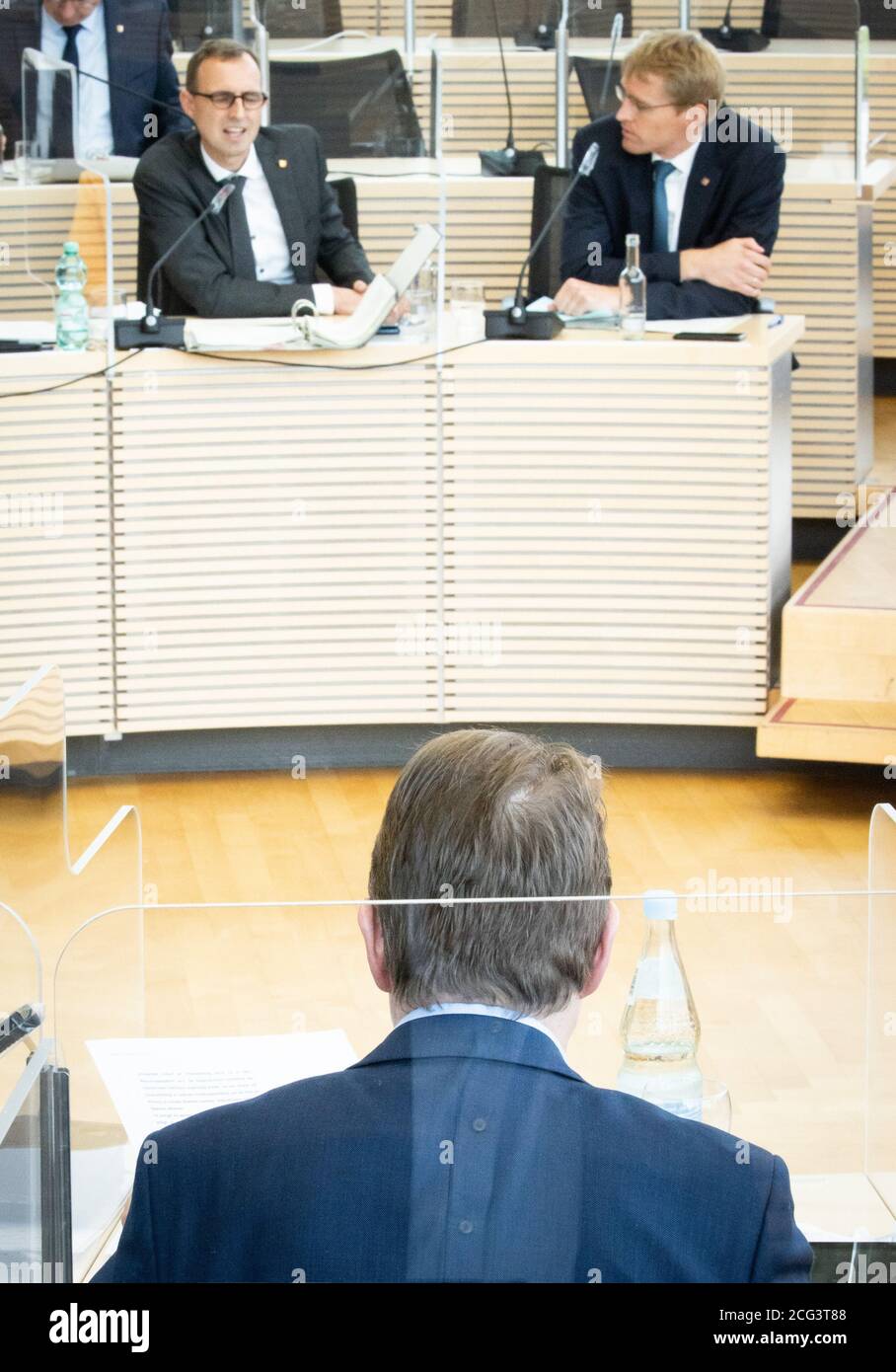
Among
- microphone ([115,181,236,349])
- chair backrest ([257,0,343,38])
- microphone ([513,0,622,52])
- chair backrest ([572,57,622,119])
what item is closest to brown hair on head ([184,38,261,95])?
microphone ([115,181,236,349])

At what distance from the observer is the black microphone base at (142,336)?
417 centimetres

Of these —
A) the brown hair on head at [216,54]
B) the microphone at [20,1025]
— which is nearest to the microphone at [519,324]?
the brown hair on head at [216,54]

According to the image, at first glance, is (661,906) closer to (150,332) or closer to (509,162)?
(150,332)

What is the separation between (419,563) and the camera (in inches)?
168

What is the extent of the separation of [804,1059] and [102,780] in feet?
10.6

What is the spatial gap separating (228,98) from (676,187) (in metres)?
1.11

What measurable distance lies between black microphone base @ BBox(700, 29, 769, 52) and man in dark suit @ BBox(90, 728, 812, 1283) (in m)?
5.42

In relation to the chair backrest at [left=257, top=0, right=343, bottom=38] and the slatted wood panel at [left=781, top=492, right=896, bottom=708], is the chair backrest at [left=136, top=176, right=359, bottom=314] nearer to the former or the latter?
the slatted wood panel at [left=781, top=492, right=896, bottom=708]

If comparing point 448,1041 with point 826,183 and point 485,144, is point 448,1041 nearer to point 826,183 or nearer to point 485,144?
point 826,183

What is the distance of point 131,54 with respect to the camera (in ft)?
18.2

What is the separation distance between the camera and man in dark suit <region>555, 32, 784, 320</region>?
14.8ft

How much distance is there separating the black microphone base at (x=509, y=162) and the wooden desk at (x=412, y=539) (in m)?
1.37

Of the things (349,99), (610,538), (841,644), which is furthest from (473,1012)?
(349,99)

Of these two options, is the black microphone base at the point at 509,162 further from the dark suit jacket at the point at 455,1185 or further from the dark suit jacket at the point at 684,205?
the dark suit jacket at the point at 455,1185
